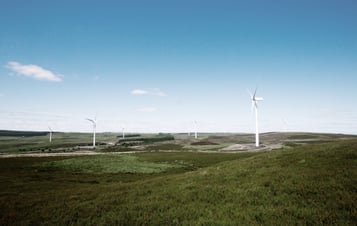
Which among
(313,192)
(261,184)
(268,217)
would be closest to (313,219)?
(268,217)

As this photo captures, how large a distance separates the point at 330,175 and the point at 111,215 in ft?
46.0

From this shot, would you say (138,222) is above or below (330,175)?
below

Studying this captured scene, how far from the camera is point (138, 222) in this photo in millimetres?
12547

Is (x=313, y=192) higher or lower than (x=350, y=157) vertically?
lower

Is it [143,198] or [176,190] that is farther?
[176,190]

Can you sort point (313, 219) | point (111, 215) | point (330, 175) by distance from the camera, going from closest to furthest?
point (313, 219) → point (111, 215) → point (330, 175)

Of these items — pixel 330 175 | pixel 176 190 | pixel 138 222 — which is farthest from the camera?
pixel 176 190

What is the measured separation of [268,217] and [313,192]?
408 centimetres

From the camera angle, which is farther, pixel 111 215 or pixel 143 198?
pixel 143 198

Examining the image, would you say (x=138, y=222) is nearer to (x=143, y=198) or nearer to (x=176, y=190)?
(x=143, y=198)

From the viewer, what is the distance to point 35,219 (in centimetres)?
1413

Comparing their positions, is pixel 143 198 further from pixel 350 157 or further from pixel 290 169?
pixel 350 157

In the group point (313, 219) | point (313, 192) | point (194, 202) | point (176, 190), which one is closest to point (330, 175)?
point (313, 192)

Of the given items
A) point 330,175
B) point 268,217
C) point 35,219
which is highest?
point 330,175
